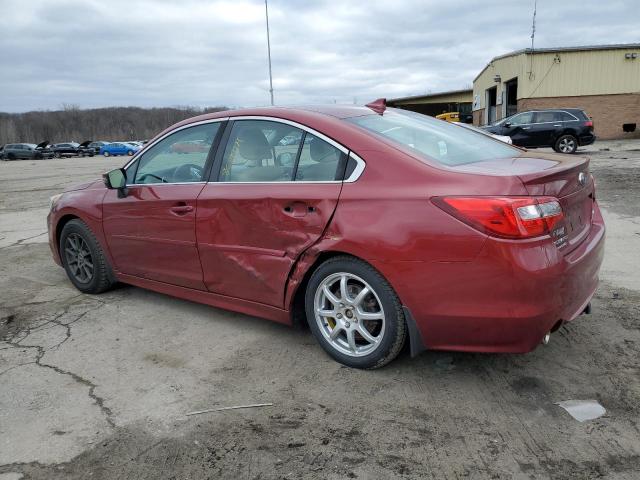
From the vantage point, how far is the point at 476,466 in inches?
91.8

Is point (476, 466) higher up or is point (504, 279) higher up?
point (504, 279)

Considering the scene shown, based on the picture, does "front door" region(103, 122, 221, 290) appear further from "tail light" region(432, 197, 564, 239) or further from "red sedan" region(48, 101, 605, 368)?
"tail light" region(432, 197, 564, 239)

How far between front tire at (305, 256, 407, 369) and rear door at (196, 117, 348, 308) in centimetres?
24

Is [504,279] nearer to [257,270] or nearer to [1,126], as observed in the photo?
[257,270]

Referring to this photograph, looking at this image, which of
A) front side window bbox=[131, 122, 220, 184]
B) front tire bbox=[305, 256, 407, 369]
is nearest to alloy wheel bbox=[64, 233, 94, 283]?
front side window bbox=[131, 122, 220, 184]

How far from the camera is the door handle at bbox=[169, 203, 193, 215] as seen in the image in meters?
3.84

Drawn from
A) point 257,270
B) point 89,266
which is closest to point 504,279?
point 257,270

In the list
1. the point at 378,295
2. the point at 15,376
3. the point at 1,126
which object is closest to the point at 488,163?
the point at 378,295

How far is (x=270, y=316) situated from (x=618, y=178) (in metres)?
11.0

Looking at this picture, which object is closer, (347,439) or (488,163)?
(347,439)

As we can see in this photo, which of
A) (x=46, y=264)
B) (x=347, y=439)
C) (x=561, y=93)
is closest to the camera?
(x=347, y=439)

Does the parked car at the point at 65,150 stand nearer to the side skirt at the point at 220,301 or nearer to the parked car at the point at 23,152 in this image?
the parked car at the point at 23,152

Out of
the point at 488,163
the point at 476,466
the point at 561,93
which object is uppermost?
the point at 561,93

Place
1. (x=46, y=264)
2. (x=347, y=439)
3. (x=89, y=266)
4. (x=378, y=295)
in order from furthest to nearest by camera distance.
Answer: (x=46, y=264) → (x=89, y=266) → (x=378, y=295) → (x=347, y=439)
